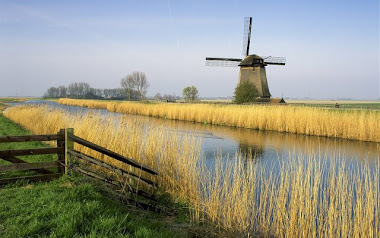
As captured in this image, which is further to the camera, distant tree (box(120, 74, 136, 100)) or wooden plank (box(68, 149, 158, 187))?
distant tree (box(120, 74, 136, 100))

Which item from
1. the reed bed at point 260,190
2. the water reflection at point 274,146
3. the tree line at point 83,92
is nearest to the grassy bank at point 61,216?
the reed bed at point 260,190

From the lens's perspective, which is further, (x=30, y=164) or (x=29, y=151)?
(x=29, y=151)

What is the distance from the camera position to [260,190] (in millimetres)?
6344

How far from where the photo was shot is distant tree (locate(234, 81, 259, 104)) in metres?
28.4

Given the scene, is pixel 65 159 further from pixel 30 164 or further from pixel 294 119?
pixel 294 119

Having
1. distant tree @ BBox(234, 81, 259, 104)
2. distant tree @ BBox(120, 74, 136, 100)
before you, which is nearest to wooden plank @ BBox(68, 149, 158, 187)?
distant tree @ BBox(234, 81, 259, 104)

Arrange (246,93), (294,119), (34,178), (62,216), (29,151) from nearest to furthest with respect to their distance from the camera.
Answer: (62,216)
(34,178)
(29,151)
(294,119)
(246,93)

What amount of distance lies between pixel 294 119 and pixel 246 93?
40.8ft

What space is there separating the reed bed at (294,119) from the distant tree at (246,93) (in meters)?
6.58

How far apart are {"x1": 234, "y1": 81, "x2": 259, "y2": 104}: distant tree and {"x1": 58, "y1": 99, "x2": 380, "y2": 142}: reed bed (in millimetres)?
6582

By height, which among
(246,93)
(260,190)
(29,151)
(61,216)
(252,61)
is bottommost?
(260,190)

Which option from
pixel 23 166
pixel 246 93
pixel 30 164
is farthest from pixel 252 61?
pixel 23 166

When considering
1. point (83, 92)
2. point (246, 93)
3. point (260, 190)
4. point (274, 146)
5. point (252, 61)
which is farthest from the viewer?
point (83, 92)

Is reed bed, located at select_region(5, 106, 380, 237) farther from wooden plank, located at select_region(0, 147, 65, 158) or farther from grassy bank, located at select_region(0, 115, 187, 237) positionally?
wooden plank, located at select_region(0, 147, 65, 158)
